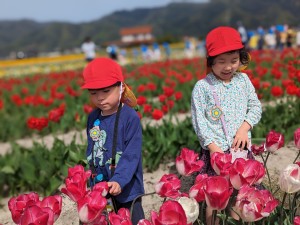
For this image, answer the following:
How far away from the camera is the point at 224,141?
2.56 metres

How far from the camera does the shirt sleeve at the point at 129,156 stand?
2.13 meters

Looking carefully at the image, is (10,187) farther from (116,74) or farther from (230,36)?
(230,36)

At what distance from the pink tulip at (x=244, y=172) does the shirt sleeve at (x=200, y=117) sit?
0.93 metres

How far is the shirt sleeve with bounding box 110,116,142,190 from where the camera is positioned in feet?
6.98

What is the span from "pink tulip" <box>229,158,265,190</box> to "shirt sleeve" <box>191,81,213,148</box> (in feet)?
3.04

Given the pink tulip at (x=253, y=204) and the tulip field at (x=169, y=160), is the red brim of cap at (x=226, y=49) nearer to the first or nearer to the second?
the tulip field at (x=169, y=160)

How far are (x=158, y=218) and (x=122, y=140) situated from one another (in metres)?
1.00

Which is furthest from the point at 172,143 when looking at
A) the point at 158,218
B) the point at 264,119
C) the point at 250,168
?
the point at 158,218

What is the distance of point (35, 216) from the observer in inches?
54.6

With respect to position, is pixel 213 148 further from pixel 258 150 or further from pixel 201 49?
pixel 201 49

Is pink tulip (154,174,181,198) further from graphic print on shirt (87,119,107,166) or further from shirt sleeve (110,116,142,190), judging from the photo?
graphic print on shirt (87,119,107,166)

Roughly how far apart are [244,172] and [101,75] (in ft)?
3.19

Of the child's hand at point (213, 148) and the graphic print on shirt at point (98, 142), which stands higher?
the graphic print on shirt at point (98, 142)

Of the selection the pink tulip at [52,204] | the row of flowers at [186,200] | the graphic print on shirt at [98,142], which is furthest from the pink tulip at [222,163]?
the graphic print on shirt at [98,142]
